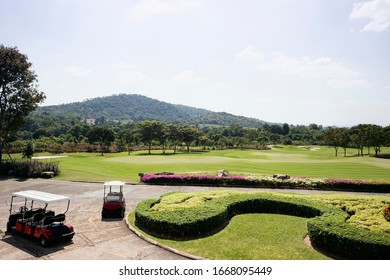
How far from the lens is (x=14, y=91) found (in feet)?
132

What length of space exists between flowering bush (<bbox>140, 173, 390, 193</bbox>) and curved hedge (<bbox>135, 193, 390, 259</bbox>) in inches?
364

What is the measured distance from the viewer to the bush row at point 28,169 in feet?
118

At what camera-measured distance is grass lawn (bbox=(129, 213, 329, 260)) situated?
1245cm

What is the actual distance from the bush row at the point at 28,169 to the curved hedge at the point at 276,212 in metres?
21.6

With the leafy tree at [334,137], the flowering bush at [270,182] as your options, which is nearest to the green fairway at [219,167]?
the flowering bush at [270,182]

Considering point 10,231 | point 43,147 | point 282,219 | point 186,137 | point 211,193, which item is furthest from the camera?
point 186,137

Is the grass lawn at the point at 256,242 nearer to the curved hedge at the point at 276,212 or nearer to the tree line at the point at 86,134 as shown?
the curved hedge at the point at 276,212

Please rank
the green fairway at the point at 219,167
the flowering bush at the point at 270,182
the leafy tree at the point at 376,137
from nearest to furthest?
the flowering bush at the point at 270,182 < the green fairway at the point at 219,167 < the leafy tree at the point at 376,137

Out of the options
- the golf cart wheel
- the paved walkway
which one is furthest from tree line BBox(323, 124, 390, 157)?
the golf cart wheel

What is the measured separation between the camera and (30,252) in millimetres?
13617

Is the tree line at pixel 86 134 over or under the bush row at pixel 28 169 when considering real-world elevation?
over
